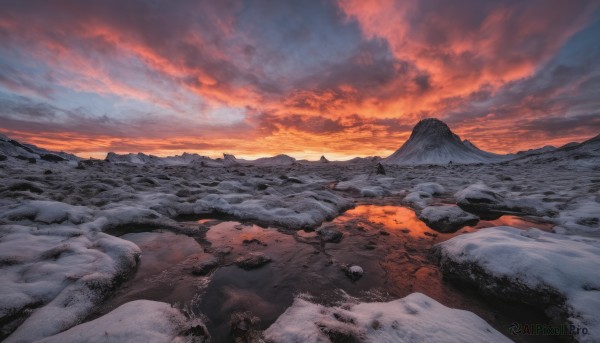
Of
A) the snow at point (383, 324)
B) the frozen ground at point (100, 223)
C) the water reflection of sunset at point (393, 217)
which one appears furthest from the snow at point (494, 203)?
the snow at point (383, 324)

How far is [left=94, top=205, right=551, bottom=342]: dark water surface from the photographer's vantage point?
3.79 meters

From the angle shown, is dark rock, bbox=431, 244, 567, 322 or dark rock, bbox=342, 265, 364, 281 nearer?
dark rock, bbox=431, 244, 567, 322

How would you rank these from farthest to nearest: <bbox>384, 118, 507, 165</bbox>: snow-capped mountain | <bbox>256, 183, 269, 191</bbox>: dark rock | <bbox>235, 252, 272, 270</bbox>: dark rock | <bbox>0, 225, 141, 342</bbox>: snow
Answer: <bbox>384, 118, 507, 165</bbox>: snow-capped mountain < <bbox>256, 183, 269, 191</bbox>: dark rock < <bbox>235, 252, 272, 270</bbox>: dark rock < <bbox>0, 225, 141, 342</bbox>: snow

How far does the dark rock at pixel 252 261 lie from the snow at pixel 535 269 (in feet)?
12.5

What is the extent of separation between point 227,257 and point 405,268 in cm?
399

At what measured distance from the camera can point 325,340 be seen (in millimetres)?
2908

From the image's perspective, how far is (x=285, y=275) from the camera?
484cm

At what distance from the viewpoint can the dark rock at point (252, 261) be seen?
5137 millimetres

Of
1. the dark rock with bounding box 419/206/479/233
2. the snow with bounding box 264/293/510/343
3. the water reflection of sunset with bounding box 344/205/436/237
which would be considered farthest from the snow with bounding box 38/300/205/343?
the dark rock with bounding box 419/206/479/233

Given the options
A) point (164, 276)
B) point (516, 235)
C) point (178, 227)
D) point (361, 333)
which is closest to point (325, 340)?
point (361, 333)

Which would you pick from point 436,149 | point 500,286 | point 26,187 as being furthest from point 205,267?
point 436,149

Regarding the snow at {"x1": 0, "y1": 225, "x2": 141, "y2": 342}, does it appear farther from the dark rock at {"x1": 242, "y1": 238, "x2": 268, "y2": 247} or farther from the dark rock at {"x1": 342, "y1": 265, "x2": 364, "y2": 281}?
the dark rock at {"x1": 342, "y1": 265, "x2": 364, "y2": 281}

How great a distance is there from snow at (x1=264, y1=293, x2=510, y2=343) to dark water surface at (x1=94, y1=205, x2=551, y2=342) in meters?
0.35

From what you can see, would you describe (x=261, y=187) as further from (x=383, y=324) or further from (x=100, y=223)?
(x=383, y=324)
